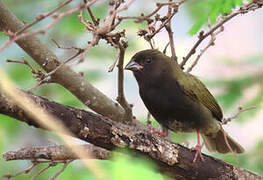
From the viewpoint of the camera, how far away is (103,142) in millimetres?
3018

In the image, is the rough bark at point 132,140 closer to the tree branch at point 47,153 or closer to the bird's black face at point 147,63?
the tree branch at point 47,153

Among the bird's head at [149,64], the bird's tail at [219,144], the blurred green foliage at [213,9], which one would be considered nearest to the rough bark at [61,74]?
the bird's head at [149,64]

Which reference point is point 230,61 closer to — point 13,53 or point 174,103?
point 174,103

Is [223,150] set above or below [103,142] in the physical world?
above

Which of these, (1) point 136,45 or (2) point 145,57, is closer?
(2) point 145,57

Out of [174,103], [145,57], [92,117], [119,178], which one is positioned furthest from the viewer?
[145,57]

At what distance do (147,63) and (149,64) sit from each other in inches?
0.9

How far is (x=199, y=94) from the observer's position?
4.69 meters

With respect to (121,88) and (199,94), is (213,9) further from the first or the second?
(199,94)

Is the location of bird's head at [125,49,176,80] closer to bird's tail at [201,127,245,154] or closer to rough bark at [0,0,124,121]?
rough bark at [0,0,124,121]

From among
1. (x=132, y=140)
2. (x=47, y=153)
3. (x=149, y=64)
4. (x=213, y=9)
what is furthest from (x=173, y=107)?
(x=47, y=153)

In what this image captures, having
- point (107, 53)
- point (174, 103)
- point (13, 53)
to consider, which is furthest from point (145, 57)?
point (13, 53)

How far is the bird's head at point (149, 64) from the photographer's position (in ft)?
15.3

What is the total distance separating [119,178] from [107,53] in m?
4.67
